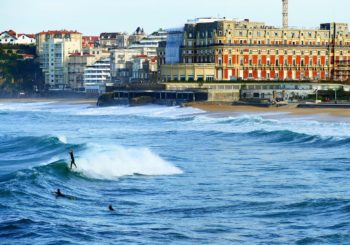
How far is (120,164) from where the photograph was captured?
4481 centimetres

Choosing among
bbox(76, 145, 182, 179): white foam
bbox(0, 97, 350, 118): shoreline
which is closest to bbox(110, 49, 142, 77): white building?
bbox(0, 97, 350, 118): shoreline

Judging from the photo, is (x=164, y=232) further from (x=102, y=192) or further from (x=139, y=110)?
(x=139, y=110)

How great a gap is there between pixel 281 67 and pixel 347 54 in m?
8.95

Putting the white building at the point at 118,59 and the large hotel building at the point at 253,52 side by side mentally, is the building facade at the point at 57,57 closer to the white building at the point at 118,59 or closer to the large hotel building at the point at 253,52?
the white building at the point at 118,59

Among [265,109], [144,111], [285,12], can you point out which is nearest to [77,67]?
[285,12]

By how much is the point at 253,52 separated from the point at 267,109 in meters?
32.9

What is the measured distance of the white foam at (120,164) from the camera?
4284 centimetres

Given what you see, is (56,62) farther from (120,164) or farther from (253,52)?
(120,164)

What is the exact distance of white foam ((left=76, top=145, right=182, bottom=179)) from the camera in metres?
42.8

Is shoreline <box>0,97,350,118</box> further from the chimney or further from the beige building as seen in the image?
the beige building

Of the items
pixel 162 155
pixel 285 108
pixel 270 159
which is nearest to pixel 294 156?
pixel 270 159

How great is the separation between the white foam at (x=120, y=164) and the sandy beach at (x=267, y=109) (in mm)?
33952

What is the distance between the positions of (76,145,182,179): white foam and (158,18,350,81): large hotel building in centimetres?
7490

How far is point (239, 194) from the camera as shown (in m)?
35.6
